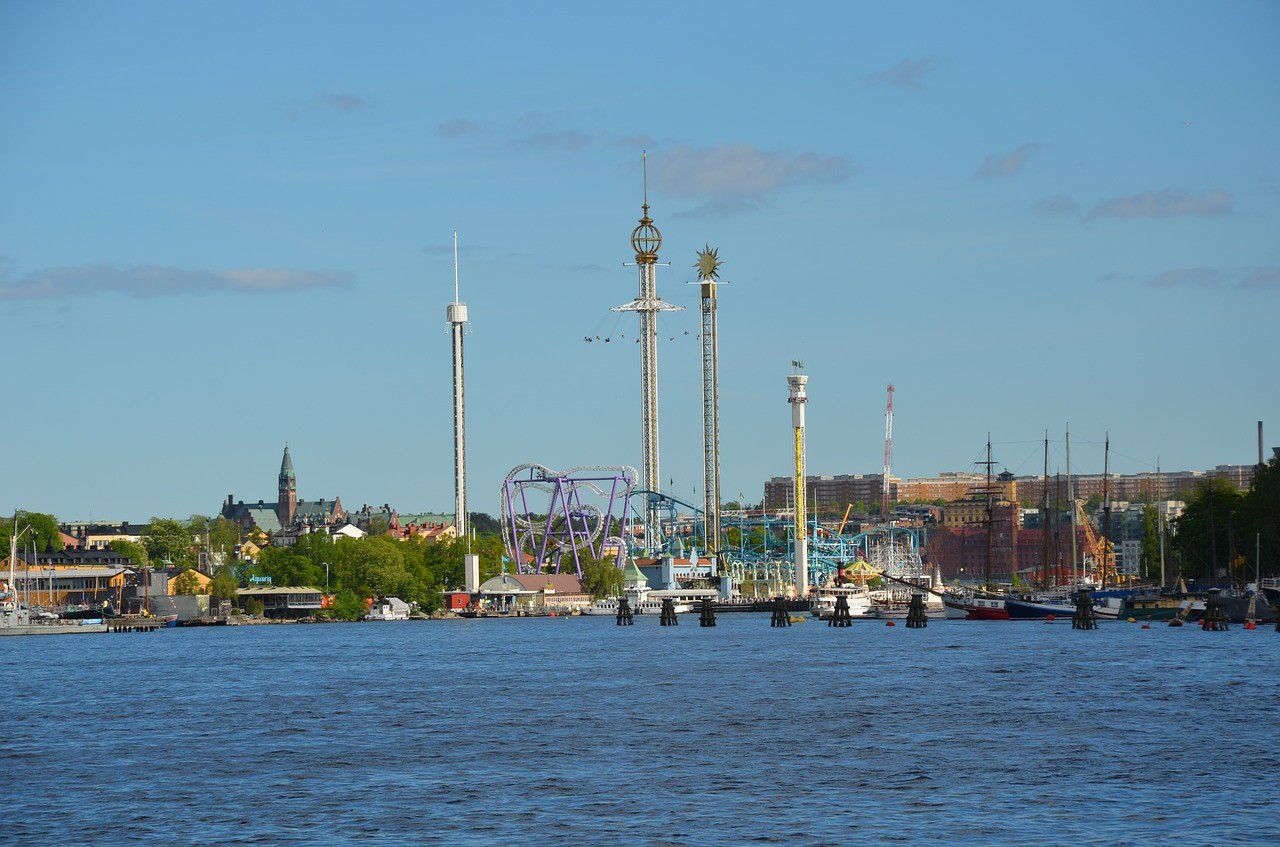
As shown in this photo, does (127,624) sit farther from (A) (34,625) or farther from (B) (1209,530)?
(B) (1209,530)

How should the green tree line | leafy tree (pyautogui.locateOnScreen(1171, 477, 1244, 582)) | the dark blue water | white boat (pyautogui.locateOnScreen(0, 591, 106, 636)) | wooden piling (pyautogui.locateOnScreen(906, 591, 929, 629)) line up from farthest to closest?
white boat (pyautogui.locateOnScreen(0, 591, 106, 636)) → leafy tree (pyautogui.locateOnScreen(1171, 477, 1244, 582)) → wooden piling (pyautogui.locateOnScreen(906, 591, 929, 629)) → the green tree line → the dark blue water

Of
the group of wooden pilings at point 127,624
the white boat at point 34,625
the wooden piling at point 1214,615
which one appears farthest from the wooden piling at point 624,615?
the wooden piling at point 1214,615

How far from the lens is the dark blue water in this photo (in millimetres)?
41938

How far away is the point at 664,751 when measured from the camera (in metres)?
56.2

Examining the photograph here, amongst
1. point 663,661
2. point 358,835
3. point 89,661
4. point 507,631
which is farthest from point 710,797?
point 507,631

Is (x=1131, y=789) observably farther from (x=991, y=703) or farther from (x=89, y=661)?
(x=89, y=661)

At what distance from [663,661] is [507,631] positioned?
2598 inches

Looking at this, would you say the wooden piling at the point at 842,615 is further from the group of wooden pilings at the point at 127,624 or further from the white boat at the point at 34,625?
the white boat at the point at 34,625

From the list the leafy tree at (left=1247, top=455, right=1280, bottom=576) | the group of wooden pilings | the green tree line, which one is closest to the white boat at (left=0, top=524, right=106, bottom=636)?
the group of wooden pilings

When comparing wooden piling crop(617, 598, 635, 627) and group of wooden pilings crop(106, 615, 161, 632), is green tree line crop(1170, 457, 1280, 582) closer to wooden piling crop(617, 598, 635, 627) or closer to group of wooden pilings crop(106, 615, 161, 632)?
wooden piling crop(617, 598, 635, 627)

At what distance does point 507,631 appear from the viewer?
563 feet

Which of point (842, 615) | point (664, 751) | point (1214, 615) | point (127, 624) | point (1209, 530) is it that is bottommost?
point (127, 624)

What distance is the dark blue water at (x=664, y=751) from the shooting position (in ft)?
138

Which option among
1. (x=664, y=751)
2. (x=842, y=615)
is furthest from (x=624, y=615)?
(x=664, y=751)
